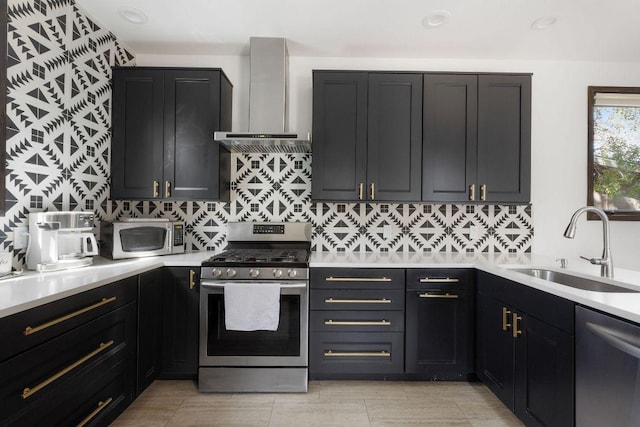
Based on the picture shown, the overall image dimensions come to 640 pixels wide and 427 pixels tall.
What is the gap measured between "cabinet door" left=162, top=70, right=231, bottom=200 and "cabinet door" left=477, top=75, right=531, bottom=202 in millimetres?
2117

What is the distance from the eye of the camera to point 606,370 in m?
1.29

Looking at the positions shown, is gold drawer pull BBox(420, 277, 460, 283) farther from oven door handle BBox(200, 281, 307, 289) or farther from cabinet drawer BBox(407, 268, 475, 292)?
oven door handle BBox(200, 281, 307, 289)

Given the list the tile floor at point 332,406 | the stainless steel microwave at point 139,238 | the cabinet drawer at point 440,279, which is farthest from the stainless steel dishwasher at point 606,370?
the stainless steel microwave at point 139,238

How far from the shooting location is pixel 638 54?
9.45 ft

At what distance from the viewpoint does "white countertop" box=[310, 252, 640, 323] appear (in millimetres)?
1319

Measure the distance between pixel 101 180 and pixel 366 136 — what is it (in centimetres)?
211

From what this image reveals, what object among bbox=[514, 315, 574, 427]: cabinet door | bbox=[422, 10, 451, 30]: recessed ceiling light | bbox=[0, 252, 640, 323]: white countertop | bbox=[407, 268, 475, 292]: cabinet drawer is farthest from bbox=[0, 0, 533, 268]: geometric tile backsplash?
bbox=[422, 10, 451, 30]: recessed ceiling light

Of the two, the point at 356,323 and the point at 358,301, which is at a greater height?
the point at 358,301

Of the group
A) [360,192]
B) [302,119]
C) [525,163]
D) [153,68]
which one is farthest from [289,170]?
[525,163]

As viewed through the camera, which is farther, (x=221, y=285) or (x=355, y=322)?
(x=355, y=322)

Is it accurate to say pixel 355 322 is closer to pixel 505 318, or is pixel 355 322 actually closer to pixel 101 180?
pixel 505 318

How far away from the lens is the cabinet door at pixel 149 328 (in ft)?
6.89

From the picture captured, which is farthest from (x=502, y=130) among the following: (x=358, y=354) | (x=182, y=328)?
(x=182, y=328)

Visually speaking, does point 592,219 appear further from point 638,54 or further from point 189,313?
point 189,313
